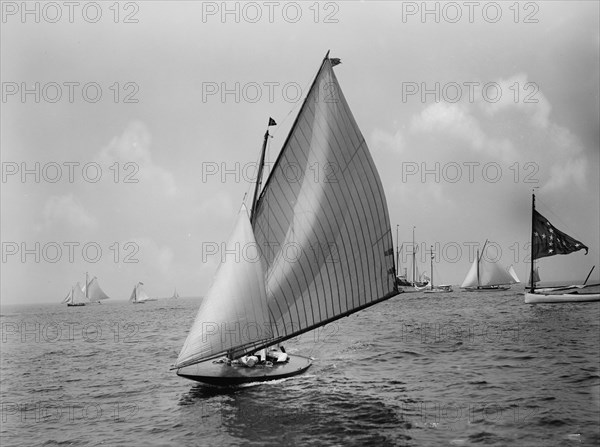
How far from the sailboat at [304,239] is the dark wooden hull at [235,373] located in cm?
5

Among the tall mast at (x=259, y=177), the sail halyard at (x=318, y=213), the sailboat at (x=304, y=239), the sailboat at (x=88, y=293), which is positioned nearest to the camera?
the sailboat at (x=304, y=239)

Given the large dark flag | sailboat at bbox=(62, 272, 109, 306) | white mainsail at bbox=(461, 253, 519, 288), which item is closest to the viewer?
the large dark flag

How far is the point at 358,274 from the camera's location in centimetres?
2120

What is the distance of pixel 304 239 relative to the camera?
68.1ft

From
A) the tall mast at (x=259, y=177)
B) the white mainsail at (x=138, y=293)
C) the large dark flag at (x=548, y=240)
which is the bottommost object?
the white mainsail at (x=138, y=293)

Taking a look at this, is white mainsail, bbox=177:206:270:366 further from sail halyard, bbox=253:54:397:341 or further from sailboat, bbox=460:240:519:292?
sailboat, bbox=460:240:519:292

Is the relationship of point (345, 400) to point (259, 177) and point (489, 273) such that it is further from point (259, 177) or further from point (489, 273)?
point (489, 273)

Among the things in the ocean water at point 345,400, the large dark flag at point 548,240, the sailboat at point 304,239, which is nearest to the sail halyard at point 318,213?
the sailboat at point 304,239

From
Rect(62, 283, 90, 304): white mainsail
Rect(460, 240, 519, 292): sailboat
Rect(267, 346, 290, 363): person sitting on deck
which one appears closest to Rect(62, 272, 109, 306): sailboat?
Rect(62, 283, 90, 304): white mainsail

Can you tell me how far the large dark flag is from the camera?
2351 inches

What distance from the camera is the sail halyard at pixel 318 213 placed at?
20.7 m

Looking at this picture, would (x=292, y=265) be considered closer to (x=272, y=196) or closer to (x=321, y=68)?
(x=272, y=196)

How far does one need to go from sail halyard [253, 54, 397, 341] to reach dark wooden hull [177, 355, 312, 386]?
6.26 ft

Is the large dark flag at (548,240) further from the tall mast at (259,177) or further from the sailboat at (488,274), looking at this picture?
the sailboat at (488,274)
